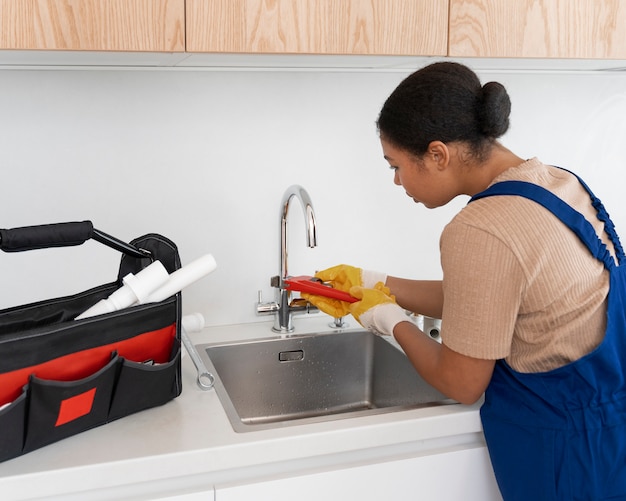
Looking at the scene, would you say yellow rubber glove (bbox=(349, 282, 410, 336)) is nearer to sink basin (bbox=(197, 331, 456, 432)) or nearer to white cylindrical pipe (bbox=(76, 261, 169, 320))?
sink basin (bbox=(197, 331, 456, 432))

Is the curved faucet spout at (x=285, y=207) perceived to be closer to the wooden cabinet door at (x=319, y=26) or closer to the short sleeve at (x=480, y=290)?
the wooden cabinet door at (x=319, y=26)

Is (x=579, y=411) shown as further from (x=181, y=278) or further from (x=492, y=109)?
(x=181, y=278)

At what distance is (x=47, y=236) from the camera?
3.71 ft

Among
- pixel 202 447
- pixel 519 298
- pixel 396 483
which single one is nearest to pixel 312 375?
pixel 396 483

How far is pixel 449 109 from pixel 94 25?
23.0 inches

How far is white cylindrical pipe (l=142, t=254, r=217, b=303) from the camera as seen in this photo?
1.20 m

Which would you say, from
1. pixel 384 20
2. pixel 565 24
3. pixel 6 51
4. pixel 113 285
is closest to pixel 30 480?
pixel 113 285

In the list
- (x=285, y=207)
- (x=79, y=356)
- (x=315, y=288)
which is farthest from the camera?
(x=285, y=207)

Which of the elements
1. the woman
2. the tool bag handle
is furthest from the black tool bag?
the woman

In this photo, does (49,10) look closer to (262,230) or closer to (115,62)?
(115,62)

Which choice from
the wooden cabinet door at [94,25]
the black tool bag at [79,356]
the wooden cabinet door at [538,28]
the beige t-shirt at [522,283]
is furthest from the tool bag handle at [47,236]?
the wooden cabinet door at [538,28]

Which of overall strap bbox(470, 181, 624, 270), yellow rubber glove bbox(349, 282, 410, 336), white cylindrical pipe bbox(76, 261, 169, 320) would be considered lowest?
yellow rubber glove bbox(349, 282, 410, 336)

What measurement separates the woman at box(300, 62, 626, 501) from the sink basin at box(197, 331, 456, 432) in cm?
37

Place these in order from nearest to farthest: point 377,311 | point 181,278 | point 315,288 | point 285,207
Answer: point 181,278
point 377,311
point 315,288
point 285,207
